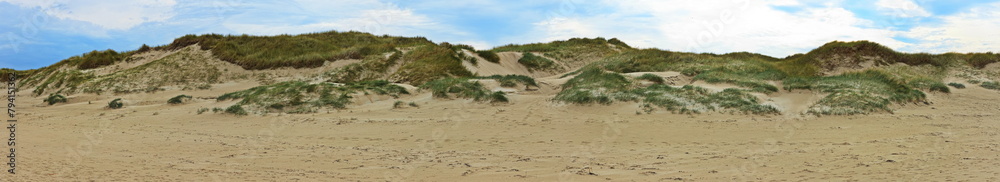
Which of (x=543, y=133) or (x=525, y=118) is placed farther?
(x=525, y=118)

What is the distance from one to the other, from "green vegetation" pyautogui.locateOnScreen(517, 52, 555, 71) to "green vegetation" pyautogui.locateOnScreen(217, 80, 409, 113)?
11.3 m

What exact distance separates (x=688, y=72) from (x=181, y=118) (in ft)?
44.1

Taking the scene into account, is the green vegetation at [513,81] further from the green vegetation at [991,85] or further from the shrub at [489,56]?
the green vegetation at [991,85]

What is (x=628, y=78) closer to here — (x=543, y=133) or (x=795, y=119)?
(x=795, y=119)

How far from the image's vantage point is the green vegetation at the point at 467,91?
13352 millimetres

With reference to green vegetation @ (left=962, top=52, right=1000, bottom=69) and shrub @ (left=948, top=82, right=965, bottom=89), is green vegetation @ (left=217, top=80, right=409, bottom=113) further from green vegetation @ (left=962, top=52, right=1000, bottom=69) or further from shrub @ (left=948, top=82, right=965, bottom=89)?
green vegetation @ (left=962, top=52, right=1000, bottom=69)

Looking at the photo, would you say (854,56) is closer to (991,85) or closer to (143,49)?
(991,85)

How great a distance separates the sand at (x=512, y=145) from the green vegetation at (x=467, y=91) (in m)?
0.29

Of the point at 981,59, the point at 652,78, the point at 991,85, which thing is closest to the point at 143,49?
the point at 652,78

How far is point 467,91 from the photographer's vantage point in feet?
46.0

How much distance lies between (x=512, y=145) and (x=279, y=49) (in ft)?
55.9

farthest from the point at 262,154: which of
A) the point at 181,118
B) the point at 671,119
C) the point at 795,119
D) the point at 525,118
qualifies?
the point at 795,119

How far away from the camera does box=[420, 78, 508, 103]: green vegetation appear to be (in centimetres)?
1335

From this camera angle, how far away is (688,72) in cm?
1867
